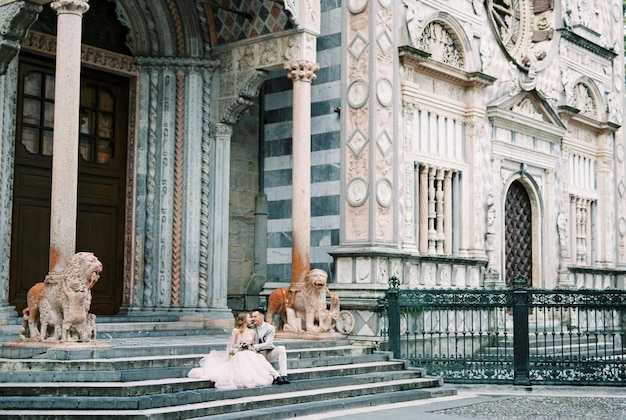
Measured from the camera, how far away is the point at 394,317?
1539 cm

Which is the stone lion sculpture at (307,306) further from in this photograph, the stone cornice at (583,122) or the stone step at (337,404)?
the stone cornice at (583,122)

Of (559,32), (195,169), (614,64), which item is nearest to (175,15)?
(195,169)

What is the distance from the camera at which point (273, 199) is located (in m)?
18.0

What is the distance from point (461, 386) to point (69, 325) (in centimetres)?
684

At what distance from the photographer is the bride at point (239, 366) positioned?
11398 mm

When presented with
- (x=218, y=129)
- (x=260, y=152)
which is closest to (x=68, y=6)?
(x=218, y=129)

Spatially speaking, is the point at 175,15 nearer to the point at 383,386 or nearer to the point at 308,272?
the point at 308,272

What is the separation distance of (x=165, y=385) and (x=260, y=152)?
8214 mm

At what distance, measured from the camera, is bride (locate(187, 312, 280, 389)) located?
37.4ft

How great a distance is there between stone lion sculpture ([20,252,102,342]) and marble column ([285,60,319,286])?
4553 millimetres

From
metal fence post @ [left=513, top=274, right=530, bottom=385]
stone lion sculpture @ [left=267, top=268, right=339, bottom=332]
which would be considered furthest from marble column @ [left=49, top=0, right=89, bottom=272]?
metal fence post @ [left=513, top=274, right=530, bottom=385]

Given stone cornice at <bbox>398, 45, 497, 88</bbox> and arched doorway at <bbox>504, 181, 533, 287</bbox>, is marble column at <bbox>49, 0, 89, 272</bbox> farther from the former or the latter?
arched doorway at <bbox>504, 181, 533, 287</bbox>

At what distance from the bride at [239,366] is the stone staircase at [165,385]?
5.0 inches

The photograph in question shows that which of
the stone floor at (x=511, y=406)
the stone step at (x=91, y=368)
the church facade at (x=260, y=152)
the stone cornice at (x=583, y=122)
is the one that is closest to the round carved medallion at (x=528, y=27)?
the stone cornice at (x=583, y=122)
